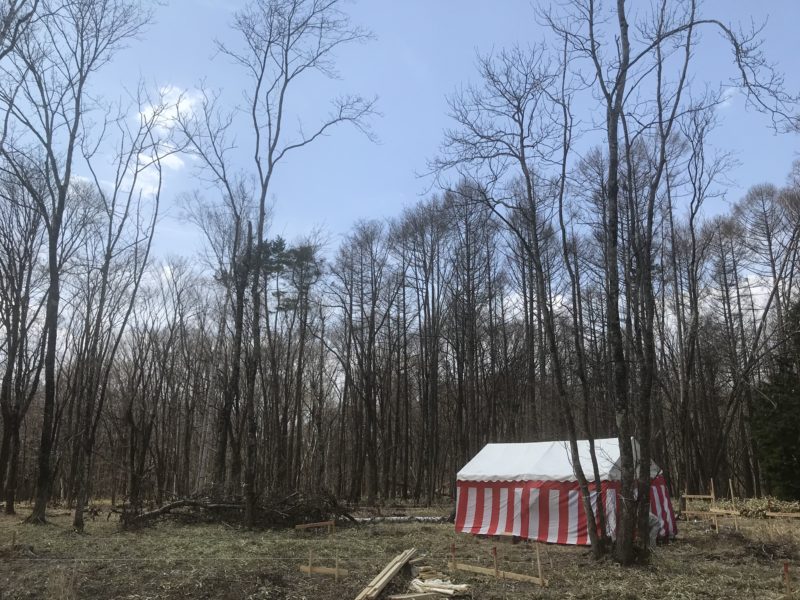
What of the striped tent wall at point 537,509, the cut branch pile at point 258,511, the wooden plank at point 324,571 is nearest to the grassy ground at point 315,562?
the wooden plank at point 324,571

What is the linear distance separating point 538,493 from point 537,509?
357mm

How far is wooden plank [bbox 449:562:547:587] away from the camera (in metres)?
8.28

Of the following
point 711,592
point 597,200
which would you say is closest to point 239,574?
point 711,592

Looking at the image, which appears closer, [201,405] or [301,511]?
[301,511]

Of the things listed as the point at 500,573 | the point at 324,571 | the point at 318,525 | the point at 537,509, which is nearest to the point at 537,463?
the point at 537,509

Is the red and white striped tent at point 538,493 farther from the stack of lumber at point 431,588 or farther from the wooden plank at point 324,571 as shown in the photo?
the wooden plank at point 324,571

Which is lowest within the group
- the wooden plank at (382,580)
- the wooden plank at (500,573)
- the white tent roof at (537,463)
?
the wooden plank at (500,573)

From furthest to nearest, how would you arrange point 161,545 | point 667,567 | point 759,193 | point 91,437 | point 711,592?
point 759,193 < point 91,437 < point 161,545 < point 667,567 < point 711,592

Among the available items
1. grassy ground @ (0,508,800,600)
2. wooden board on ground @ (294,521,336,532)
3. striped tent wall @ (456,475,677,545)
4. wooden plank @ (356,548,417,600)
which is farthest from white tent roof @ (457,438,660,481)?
wooden plank @ (356,548,417,600)

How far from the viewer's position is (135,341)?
28.6 m

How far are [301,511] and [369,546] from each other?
3.99m

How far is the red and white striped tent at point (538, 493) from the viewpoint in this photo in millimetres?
12867

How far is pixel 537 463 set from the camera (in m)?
14.4

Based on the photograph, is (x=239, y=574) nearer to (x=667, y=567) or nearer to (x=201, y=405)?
(x=667, y=567)
